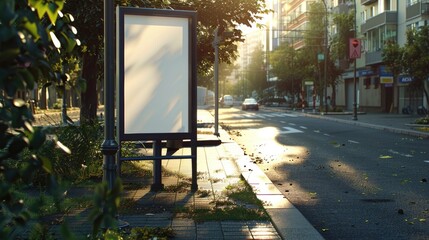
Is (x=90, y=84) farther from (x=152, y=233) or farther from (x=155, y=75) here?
(x=152, y=233)

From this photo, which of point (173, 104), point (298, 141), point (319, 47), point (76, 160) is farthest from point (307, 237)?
point (319, 47)

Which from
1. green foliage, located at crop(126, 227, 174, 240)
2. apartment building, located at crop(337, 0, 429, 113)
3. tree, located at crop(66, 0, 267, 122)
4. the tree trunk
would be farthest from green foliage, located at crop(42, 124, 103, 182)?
apartment building, located at crop(337, 0, 429, 113)

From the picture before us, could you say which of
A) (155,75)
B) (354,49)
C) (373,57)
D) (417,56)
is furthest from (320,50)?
(155,75)

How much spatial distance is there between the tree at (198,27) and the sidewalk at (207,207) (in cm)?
271

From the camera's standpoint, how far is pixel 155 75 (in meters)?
7.93

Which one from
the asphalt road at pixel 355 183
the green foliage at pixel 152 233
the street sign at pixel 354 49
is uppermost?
the street sign at pixel 354 49

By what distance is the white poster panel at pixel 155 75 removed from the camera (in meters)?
7.65

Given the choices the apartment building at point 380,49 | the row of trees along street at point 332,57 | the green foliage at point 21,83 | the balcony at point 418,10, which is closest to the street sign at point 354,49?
the row of trees along street at point 332,57

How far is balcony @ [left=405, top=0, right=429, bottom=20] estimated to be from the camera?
40.7 meters

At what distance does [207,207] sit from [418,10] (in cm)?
3903

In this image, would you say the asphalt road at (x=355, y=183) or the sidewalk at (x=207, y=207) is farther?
the asphalt road at (x=355, y=183)

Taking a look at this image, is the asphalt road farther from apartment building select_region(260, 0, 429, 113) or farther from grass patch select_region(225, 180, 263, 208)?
apartment building select_region(260, 0, 429, 113)

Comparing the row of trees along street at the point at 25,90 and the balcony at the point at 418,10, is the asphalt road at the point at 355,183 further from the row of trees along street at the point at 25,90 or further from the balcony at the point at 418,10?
the balcony at the point at 418,10

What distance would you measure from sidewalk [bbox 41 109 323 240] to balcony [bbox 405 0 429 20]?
111ft
